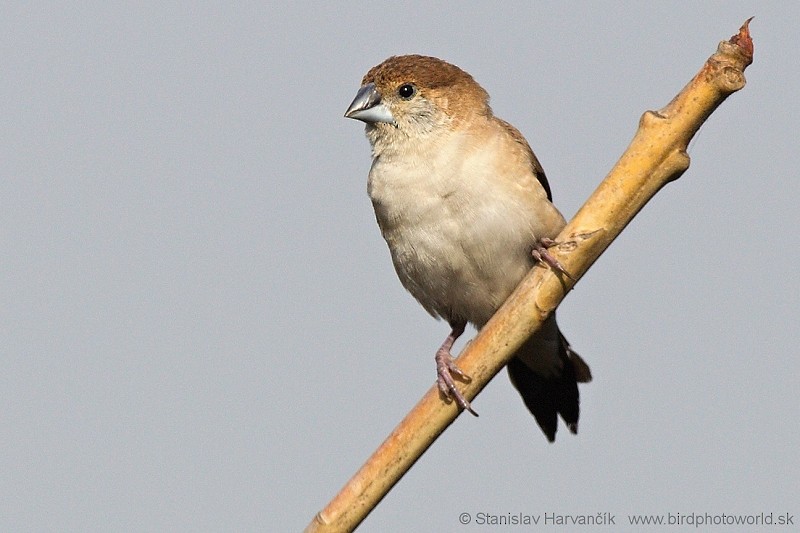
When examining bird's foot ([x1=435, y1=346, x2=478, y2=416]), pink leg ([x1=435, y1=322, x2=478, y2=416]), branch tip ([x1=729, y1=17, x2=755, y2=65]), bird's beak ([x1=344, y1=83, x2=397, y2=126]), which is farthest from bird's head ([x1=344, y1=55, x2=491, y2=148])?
branch tip ([x1=729, y1=17, x2=755, y2=65])

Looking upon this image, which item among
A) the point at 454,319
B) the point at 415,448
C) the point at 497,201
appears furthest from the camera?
the point at 454,319

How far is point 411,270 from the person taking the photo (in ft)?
19.1

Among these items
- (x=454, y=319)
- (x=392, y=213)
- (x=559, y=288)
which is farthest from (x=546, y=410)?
(x=559, y=288)

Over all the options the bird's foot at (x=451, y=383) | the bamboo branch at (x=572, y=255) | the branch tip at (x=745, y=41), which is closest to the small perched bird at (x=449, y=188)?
the bird's foot at (x=451, y=383)

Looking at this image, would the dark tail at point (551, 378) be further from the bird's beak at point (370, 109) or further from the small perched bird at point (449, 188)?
the bird's beak at point (370, 109)

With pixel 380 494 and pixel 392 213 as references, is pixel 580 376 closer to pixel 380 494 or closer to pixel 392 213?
pixel 392 213

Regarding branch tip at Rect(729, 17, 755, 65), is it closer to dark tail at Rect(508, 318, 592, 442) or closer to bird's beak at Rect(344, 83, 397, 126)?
bird's beak at Rect(344, 83, 397, 126)

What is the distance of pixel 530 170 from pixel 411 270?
2.91 feet

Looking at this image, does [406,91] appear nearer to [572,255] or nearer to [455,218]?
[455,218]

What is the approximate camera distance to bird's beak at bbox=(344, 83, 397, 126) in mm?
5691

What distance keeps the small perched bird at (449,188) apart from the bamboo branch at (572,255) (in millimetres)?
599

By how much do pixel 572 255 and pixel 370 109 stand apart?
187 centimetres

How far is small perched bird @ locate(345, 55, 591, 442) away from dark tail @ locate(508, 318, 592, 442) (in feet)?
1.98

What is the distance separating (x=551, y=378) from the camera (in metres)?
6.51
